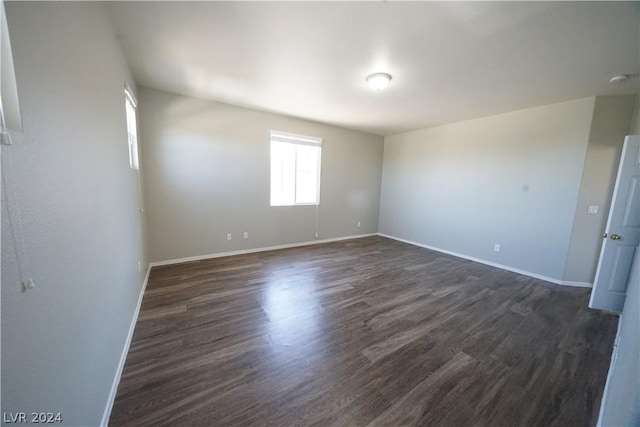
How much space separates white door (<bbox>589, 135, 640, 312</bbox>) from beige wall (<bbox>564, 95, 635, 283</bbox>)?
649mm

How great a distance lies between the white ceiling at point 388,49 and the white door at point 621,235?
935mm

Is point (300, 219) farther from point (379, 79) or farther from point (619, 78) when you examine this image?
point (619, 78)

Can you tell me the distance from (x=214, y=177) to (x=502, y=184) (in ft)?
15.9

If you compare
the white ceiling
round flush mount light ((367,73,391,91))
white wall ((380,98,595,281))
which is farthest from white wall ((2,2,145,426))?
white wall ((380,98,595,281))

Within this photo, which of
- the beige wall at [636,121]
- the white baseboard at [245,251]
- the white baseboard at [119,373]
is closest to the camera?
the white baseboard at [119,373]

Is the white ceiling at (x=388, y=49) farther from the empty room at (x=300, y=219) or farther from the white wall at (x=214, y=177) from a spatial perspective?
the white wall at (x=214, y=177)

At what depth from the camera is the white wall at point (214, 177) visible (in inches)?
129

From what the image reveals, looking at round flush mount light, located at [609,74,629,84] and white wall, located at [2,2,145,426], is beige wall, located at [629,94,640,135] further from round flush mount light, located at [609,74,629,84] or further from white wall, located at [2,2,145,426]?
white wall, located at [2,2,145,426]

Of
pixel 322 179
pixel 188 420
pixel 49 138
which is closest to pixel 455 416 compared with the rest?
pixel 188 420

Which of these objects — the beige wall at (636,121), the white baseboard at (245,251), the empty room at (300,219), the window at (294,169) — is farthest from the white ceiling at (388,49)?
the white baseboard at (245,251)

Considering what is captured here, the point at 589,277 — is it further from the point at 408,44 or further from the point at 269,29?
the point at 269,29

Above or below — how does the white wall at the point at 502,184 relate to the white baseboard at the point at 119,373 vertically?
above

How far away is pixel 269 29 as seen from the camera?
1.82 m

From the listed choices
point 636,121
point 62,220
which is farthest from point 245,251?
point 636,121
